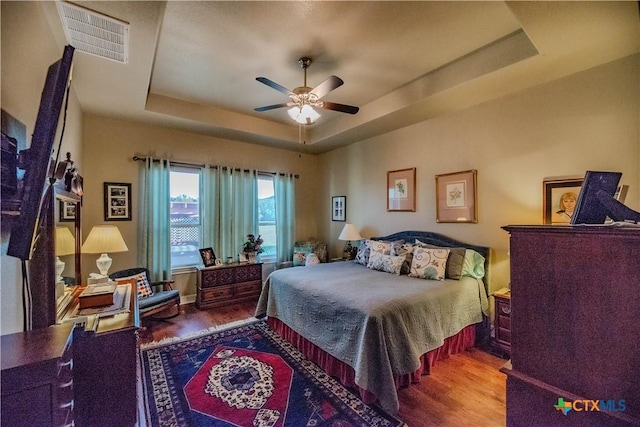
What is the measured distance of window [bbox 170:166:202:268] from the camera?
4266 mm

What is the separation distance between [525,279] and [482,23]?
217 cm

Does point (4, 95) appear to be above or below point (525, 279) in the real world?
above

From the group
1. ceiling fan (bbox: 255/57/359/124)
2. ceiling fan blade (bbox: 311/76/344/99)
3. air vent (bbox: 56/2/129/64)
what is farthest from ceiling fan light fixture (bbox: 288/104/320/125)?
air vent (bbox: 56/2/129/64)

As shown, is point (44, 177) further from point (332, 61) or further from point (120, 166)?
point (120, 166)

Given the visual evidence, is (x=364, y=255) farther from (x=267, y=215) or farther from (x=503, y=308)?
(x=267, y=215)

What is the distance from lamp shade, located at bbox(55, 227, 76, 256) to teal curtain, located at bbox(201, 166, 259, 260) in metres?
2.28

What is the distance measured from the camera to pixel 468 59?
2654 millimetres

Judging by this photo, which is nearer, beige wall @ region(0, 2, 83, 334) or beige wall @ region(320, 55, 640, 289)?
beige wall @ region(0, 2, 83, 334)

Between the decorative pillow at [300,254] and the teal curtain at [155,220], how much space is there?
2086 mm

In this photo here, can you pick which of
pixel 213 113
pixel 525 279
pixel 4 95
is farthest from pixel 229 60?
pixel 525 279

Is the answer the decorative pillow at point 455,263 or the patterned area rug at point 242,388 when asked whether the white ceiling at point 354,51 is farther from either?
the patterned area rug at point 242,388

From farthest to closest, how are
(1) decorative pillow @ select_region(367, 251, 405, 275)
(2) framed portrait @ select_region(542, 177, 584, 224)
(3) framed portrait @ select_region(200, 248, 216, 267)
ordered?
(3) framed portrait @ select_region(200, 248, 216, 267) → (1) decorative pillow @ select_region(367, 251, 405, 275) → (2) framed portrait @ select_region(542, 177, 584, 224)

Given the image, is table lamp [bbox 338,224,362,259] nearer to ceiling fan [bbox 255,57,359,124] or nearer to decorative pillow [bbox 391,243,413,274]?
decorative pillow [bbox 391,243,413,274]

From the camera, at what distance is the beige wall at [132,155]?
141 inches
